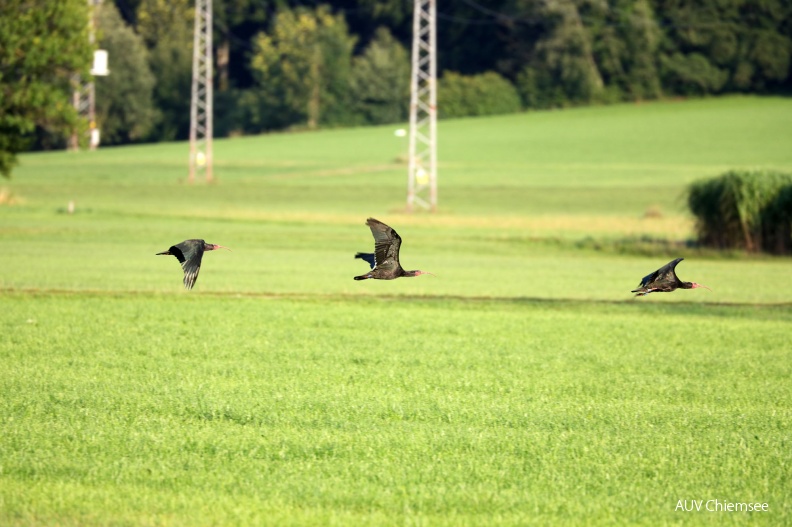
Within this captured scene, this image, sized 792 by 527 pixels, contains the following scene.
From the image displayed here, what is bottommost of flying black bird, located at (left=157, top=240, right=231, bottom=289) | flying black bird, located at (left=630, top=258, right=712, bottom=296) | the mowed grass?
the mowed grass

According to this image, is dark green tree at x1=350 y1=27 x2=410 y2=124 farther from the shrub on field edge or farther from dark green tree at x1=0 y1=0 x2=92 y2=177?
dark green tree at x1=0 y1=0 x2=92 y2=177

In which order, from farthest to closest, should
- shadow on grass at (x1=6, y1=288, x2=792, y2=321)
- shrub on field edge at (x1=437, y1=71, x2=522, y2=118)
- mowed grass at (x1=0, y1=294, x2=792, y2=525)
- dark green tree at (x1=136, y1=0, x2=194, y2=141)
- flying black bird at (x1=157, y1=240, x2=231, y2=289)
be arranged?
dark green tree at (x1=136, y1=0, x2=194, y2=141)
shrub on field edge at (x1=437, y1=71, x2=522, y2=118)
shadow on grass at (x1=6, y1=288, x2=792, y2=321)
mowed grass at (x1=0, y1=294, x2=792, y2=525)
flying black bird at (x1=157, y1=240, x2=231, y2=289)

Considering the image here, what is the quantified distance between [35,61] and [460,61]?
7859 cm

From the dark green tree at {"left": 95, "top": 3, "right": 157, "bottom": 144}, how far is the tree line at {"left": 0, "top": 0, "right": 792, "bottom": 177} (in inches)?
5.6

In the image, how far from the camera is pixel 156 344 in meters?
17.3

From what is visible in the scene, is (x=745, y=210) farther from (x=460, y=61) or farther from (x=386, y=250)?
(x=460, y=61)

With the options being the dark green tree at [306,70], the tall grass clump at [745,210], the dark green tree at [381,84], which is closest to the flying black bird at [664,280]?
the tall grass clump at [745,210]

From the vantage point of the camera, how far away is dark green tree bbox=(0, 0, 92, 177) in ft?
145

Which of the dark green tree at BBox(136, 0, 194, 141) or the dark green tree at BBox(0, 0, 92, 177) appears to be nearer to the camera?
the dark green tree at BBox(0, 0, 92, 177)

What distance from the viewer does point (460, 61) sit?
390 ft

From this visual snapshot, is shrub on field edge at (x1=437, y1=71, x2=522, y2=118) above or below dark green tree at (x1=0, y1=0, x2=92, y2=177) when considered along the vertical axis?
above

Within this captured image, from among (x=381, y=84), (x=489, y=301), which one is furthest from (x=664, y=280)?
(x=381, y=84)

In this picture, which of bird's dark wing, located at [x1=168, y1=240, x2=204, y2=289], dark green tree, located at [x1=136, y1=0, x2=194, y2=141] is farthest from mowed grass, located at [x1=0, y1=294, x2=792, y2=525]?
dark green tree, located at [x1=136, y1=0, x2=194, y2=141]

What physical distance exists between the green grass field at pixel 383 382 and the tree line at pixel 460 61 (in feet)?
215
